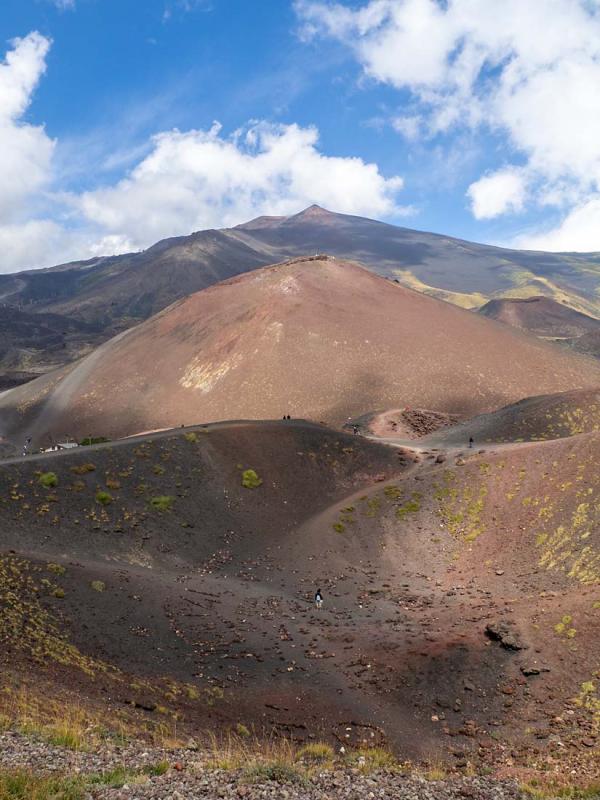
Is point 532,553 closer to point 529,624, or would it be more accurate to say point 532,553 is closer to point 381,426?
point 529,624

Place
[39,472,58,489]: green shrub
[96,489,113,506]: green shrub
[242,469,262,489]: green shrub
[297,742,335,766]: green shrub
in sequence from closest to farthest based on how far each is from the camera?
[297,742,335,766]: green shrub → [39,472,58,489]: green shrub → [96,489,113,506]: green shrub → [242,469,262,489]: green shrub

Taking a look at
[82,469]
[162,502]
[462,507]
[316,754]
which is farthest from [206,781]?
[462,507]

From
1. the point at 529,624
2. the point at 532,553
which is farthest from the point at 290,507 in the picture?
the point at 529,624

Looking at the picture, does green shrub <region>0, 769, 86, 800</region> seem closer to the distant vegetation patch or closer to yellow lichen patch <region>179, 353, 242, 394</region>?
the distant vegetation patch

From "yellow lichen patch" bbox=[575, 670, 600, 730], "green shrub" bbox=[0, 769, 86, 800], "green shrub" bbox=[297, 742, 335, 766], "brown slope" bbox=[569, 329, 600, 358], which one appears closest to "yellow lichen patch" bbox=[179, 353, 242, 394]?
"yellow lichen patch" bbox=[575, 670, 600, 730]

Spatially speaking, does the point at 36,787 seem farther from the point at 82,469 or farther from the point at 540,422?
the point at 540,422
